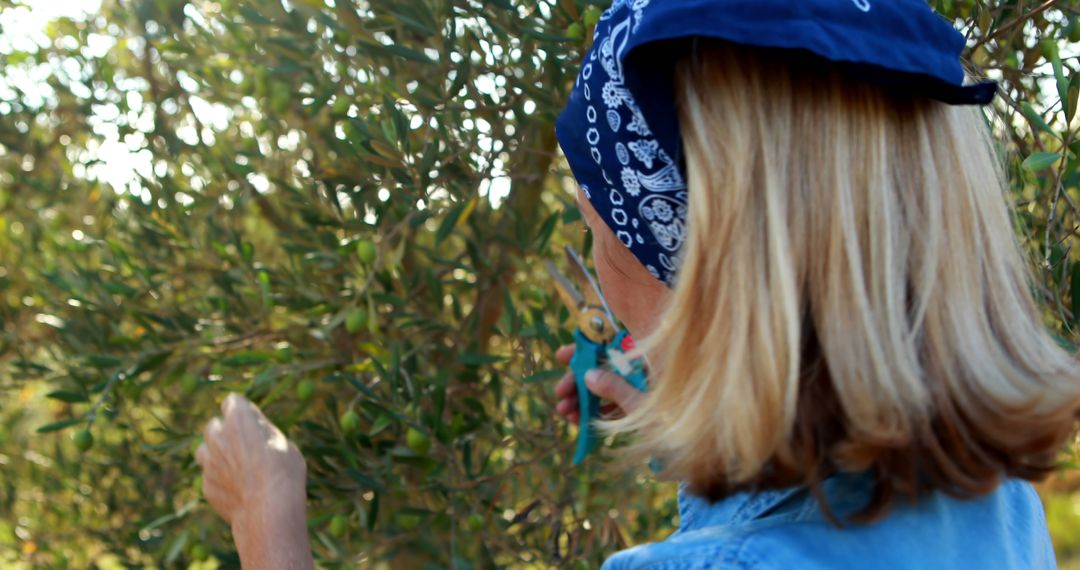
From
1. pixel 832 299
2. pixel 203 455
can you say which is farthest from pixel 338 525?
pixel 832 299

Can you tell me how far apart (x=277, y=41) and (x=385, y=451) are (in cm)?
74

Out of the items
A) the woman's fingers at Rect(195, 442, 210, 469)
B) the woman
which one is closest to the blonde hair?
the woman

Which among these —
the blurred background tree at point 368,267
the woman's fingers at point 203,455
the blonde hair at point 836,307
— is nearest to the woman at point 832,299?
the blonde hair at point 836,307

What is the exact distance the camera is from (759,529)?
1.01 metres

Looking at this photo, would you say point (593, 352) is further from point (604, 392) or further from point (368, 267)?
point (368, 267)

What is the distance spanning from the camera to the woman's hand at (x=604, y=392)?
1.63m

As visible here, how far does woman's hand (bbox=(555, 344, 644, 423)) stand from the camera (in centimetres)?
163

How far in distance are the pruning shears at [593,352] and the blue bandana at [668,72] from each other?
0.45 m

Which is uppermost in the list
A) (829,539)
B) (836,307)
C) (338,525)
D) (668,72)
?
(668,72)

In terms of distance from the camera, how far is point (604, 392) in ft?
5.41

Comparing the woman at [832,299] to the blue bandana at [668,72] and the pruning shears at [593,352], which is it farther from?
the pruning shears at [593,352]

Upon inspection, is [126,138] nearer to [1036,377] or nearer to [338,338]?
[338,338]

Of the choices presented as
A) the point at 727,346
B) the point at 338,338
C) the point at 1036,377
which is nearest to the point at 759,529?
the point at 727,346

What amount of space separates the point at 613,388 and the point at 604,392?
0.02m
